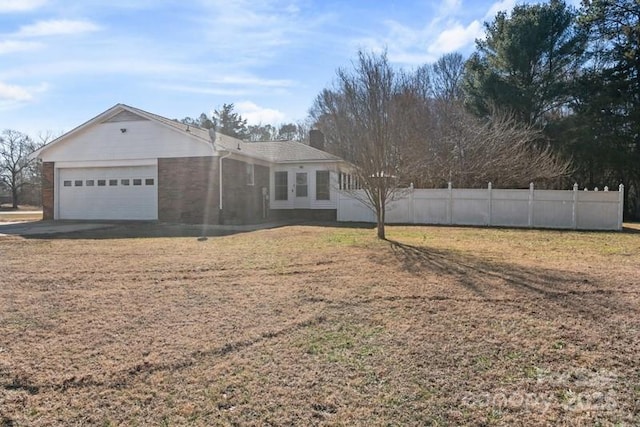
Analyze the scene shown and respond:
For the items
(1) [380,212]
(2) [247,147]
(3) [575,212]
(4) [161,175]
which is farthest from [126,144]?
(3) [575,212]

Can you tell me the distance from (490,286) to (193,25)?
8.44m

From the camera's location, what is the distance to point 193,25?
10211 millimetres

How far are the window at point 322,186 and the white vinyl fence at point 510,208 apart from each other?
284 cm

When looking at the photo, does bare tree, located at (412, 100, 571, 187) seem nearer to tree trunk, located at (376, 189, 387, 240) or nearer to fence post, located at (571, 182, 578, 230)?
fence post, located at (571, 182, 578, 230)

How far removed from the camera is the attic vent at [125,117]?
18203 millimetres

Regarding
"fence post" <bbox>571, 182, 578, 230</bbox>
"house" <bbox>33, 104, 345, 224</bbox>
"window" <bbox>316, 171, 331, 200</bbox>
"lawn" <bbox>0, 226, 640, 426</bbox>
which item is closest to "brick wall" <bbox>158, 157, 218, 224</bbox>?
"house" <bbox>33, 104, 345, 224</bbox>

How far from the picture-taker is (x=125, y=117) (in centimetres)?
1842

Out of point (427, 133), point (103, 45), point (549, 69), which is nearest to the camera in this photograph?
point (103, 45)

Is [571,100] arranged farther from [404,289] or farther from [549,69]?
[404,289]

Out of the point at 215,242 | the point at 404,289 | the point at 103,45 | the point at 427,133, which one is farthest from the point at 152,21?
the point at 427,133

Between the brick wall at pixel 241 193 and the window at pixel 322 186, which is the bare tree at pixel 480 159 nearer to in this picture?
the window at pixel 322 186

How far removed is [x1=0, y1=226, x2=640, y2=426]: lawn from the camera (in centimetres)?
300

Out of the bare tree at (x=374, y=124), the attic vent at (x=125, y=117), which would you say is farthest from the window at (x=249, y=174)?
the bare tree at (x=374, y=124)

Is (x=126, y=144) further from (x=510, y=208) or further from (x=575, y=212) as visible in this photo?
(x=575, y=212)
